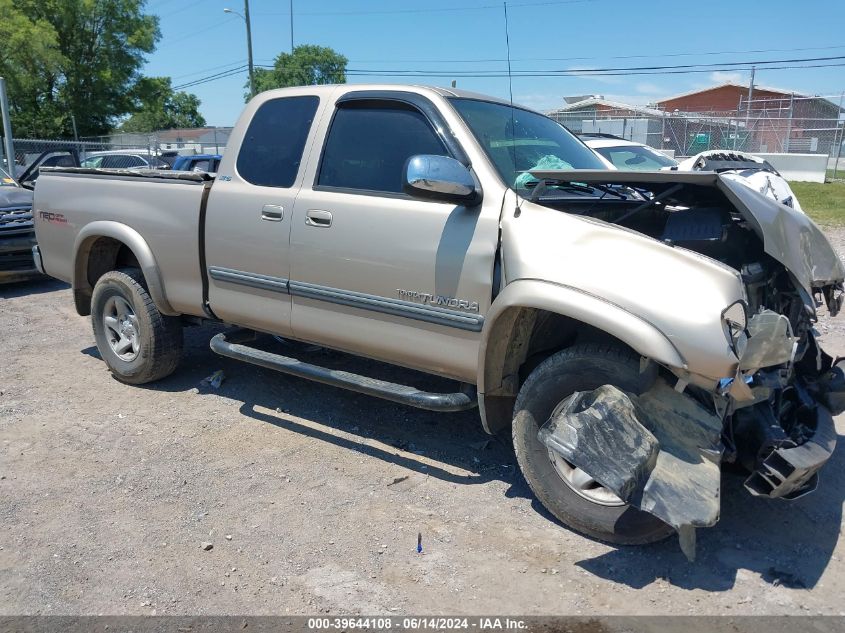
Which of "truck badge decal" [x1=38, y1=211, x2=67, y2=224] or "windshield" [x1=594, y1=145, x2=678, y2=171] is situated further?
"windshield" [x1=594, y1=145, x2=678, y2=171]

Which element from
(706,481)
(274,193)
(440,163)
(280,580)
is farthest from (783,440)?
(274,193)

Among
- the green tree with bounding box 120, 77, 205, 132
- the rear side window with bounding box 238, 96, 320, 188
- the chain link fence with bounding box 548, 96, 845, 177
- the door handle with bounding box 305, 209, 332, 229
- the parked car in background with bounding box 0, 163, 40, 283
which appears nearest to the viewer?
the door handle with bounding box 305, 209, 332, 229

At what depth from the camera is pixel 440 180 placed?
348 cm

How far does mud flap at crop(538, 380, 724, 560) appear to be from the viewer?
2.88 metres

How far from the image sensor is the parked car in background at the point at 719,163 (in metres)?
6.32

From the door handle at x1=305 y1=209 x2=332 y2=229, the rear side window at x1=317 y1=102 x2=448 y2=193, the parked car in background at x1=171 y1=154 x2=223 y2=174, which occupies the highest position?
the rear side window at x1=317 y1=102 x2=448 y2=193

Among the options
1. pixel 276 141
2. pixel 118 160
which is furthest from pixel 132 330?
pixel 118 160

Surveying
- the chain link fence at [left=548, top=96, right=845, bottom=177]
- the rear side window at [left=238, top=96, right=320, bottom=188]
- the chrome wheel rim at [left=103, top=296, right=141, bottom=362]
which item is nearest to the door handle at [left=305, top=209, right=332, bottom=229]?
the rear side window at [left=238, top=96, right=320, bottom=188]

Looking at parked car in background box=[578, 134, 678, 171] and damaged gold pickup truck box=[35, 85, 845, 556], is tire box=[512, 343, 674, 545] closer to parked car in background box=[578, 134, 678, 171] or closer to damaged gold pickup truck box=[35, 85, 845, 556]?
damaged gold pickup truck box=[35, 85, 845, 556]

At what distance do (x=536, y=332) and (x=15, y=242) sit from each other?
757 cm

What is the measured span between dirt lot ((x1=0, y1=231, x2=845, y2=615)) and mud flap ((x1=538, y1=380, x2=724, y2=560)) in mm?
455

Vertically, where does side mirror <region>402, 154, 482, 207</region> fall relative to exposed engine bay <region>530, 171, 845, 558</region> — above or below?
above

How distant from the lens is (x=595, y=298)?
314cm

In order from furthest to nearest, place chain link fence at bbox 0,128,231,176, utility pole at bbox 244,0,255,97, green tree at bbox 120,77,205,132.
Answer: green tree at bbox 120,77,205,132 < utility pole at bbox 244,0,255,97 < chain link fence at bbox 0,128,231,176
